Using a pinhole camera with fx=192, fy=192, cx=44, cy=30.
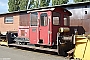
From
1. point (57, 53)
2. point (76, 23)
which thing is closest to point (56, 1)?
point (76, 23)

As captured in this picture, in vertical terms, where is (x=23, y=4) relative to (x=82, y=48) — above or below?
above

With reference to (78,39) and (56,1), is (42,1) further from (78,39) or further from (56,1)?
(78,39)

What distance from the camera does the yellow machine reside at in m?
9.14

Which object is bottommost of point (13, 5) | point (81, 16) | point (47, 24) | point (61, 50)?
point (61, 50)

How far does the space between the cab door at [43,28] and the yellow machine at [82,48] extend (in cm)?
277

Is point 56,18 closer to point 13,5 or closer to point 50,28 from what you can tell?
point 50,28

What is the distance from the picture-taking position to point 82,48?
371 inches

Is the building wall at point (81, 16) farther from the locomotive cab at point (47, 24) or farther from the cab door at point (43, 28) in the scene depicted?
the cab door at point (43, 28)

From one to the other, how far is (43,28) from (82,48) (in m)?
3.78

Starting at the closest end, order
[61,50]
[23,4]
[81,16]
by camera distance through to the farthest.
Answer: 1. [61,50]
2. [81,16]
3. [23,4]

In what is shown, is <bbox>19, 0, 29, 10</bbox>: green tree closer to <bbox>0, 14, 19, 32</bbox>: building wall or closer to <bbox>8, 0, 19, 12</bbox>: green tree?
<bbox>8, 0, 19, 12</bbox>: green tree

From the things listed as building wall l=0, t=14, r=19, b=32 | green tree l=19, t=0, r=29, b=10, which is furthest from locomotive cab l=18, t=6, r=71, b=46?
green tree l=19, t=0, r=29, b=10

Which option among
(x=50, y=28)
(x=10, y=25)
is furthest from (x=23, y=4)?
(x=50, y=28)

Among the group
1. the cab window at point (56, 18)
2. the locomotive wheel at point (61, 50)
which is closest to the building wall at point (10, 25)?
the cab window at point (56, 18)
